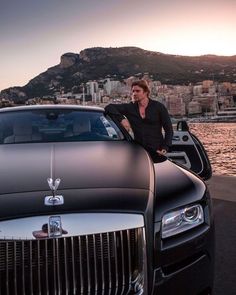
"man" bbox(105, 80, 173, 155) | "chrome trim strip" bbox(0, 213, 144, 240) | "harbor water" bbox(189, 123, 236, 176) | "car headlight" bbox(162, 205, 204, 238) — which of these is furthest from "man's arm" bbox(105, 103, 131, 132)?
"harbor water" bbox(189, 123, 236, 176)

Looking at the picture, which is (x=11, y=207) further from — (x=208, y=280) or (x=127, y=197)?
(x=208, y=280)

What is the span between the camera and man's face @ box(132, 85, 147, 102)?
5.54 metres

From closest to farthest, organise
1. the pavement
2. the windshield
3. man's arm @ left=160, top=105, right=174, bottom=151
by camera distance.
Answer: the pavement < the windshield < man's arm @ left=160, top=105, right=174, bottom=151

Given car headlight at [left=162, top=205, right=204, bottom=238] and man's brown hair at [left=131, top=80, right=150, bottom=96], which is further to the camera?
man's brown hair at [left=131, top=80, right=150, bottom=96]

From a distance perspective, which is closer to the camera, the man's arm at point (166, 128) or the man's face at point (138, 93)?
the man's arm at point (166, 128)

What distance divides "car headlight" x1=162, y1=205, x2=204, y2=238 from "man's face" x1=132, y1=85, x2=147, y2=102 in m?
2.94

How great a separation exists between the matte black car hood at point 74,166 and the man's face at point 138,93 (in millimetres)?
1776

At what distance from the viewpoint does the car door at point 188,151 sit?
18.9 ft

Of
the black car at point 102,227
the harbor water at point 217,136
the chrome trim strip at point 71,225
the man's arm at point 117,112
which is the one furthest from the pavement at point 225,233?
the harbor water at point 217,136

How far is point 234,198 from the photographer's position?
6.79 meters

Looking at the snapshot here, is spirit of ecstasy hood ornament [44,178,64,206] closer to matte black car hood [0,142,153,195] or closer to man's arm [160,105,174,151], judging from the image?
matte black car hood [0,142,153,195]

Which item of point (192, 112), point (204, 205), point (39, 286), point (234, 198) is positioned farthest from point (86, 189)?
point (192, 112)

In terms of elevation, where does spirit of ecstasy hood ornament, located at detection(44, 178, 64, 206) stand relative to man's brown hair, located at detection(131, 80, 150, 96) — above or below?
below

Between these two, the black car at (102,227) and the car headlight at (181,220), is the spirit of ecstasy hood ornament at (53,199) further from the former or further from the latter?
the car headlight at (181,220)
